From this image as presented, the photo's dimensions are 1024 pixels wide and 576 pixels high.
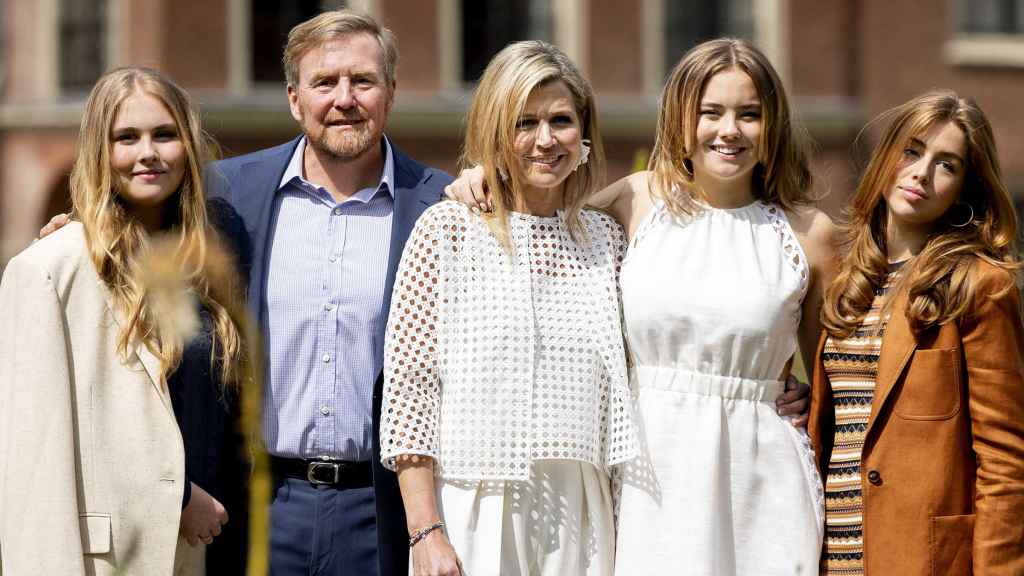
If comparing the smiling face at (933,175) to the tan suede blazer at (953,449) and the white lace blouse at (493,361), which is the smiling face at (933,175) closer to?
the tan suede blazer at (953,449)

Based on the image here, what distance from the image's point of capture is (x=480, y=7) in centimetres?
1791

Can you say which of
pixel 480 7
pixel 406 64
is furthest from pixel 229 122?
pixel 480 7

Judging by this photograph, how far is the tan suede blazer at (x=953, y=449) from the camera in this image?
370 cm

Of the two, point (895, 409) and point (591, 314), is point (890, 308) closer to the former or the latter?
point (895, 409)

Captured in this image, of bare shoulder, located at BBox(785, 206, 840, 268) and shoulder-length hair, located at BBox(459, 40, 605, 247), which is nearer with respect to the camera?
shoulder-length hair, located at BBox(459, 40, 605, 247)

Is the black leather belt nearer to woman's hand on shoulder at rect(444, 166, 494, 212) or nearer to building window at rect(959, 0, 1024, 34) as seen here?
woman's hand on shoulder at rect(444, 166, 494, 212)

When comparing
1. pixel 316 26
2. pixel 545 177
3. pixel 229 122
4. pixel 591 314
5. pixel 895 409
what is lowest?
pixel 895 409

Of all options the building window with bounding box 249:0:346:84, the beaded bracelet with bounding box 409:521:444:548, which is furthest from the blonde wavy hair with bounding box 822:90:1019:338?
the building window with bounding box 249:0:346:84

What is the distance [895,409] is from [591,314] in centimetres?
82

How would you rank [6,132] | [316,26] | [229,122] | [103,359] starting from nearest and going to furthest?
1. [103,359]
2. [316,26]
3. [229,122]
4. [6,132]

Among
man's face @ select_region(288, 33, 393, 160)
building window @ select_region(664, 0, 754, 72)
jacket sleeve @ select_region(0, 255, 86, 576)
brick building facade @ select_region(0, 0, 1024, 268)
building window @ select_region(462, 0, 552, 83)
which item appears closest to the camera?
jacket sleeve @ select_region(0, 255, 86, 576)

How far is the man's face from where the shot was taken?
13.8 ft

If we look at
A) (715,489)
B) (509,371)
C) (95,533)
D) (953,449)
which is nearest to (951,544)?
(953,449)

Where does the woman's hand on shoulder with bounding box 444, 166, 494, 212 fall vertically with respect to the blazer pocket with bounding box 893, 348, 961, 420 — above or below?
above
